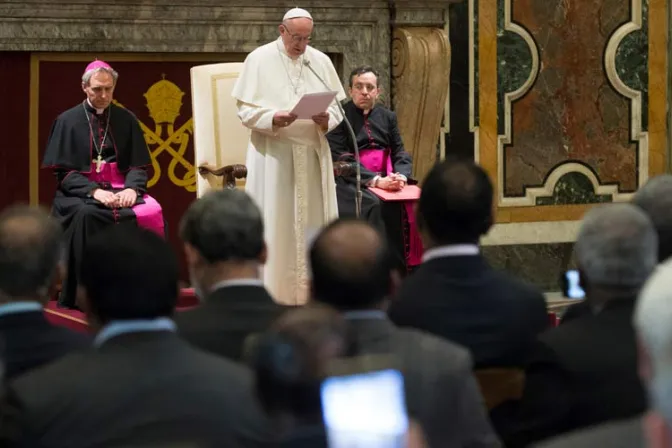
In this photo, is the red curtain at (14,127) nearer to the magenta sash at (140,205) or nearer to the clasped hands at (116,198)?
the magenta sash at (140,205)

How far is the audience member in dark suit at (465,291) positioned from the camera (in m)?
3.32

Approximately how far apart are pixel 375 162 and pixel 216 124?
1.25 m

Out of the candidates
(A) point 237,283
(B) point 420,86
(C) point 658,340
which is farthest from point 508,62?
(C) point 658,340

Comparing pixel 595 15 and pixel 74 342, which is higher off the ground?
pixel 595 15

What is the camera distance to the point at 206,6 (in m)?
8.74

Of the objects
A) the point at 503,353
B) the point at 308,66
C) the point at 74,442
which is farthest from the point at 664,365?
the point at 308,66

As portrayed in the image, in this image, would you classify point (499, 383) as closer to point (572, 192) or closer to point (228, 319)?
point (228, 319)

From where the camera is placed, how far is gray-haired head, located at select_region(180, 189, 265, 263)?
3.39 metres

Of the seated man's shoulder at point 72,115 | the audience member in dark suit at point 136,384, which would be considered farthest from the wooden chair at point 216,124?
the audience member in dark suit at point 136,384

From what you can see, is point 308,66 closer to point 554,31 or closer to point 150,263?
point 554,31

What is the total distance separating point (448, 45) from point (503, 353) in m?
5.93

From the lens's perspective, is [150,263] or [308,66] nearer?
[150,263]

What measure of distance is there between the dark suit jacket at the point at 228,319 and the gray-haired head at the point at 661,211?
1.29m

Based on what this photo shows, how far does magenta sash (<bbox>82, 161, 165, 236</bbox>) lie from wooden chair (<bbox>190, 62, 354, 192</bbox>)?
36cm
